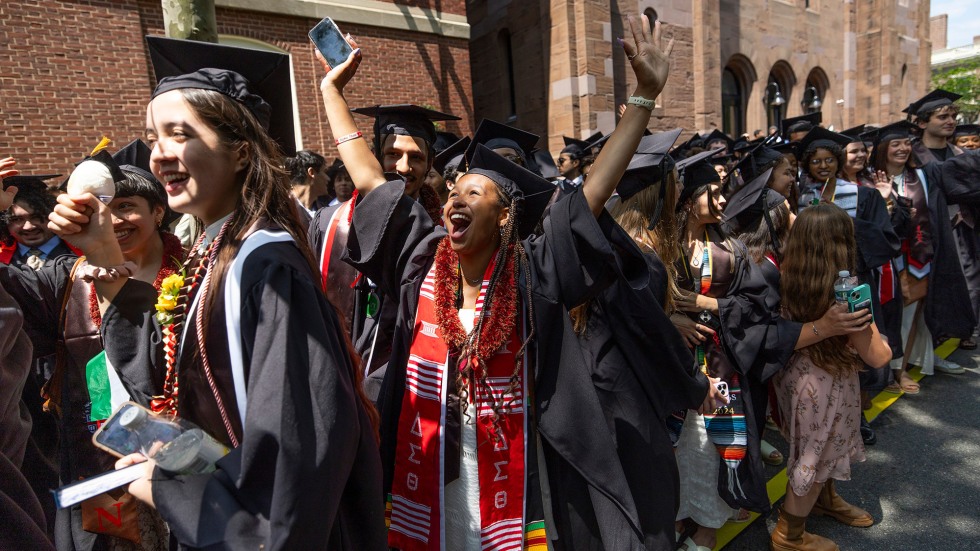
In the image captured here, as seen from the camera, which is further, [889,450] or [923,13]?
[923,13]

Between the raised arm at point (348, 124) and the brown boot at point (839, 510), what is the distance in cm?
313

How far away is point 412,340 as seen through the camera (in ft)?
7.22

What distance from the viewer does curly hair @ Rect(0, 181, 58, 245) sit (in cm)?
397

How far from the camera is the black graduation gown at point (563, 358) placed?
79.1 inches

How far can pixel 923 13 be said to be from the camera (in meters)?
24.4

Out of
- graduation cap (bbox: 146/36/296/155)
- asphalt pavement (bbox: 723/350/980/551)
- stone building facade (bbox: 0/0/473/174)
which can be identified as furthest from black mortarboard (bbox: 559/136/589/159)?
graduation cap (bbox: 146/36/296/155)

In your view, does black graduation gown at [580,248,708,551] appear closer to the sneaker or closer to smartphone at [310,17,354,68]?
smartphone at [310,17,354,68]

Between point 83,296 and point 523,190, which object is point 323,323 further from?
point 83,296

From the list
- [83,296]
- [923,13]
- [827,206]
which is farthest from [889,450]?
[923,13]

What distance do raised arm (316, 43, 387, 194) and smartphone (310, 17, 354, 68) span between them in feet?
0.07

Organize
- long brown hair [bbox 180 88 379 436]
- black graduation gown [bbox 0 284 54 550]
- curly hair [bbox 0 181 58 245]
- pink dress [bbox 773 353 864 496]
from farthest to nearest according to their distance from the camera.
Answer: curly hair [bbox 0 181 58 245] < pink dress [bbox 773 353 864 496] < black graduation gown [bbox 0 284 54 550] < long brown hair [bbox 180 88 379 436]

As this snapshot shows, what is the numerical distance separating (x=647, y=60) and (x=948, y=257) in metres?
4.98

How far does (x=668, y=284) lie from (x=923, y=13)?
3033 centimetres

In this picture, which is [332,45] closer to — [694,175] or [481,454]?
[481,454]
